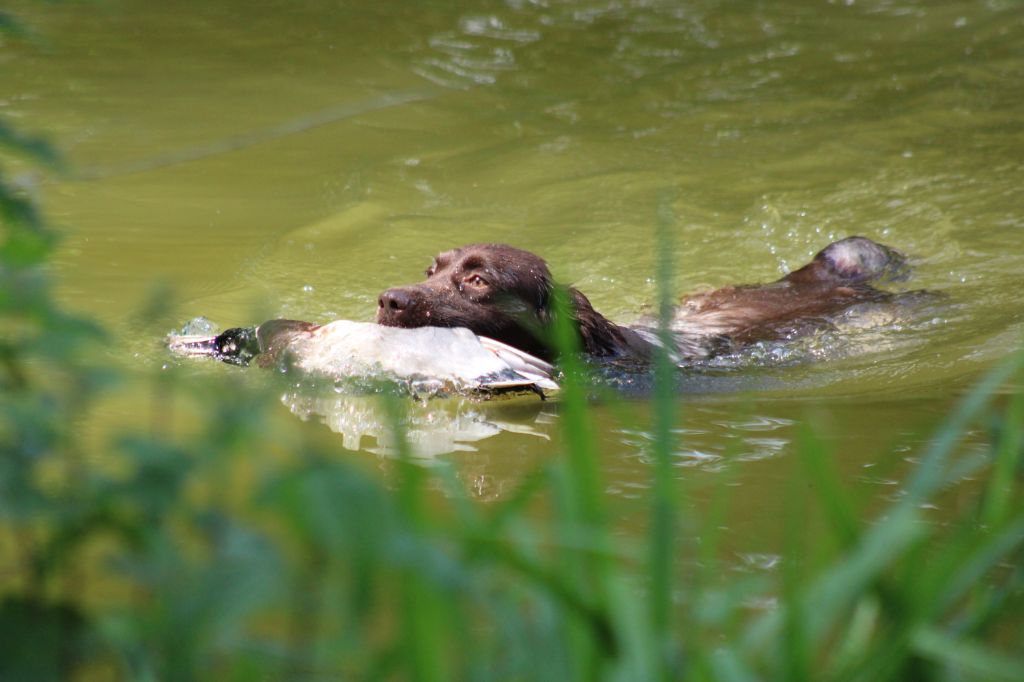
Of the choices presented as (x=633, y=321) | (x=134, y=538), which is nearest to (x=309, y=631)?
(x=134, y=538)

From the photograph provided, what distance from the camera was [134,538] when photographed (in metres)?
1.15

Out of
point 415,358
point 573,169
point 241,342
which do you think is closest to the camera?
point 415,358

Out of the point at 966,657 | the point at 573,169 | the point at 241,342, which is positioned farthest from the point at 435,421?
the point at 573,169

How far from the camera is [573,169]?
29.9 feet

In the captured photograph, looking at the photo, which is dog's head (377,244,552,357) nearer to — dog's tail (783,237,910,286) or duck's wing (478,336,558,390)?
duck's wing (478,336,558,390)

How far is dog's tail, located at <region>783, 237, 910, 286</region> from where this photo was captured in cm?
733

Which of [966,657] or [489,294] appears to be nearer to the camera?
[966,657]

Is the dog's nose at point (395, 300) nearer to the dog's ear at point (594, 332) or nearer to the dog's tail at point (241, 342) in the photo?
the dog's tail at point (241, 342)

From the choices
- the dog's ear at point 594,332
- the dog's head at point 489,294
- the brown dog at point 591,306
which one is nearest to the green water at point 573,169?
the brown dog at point 591,306

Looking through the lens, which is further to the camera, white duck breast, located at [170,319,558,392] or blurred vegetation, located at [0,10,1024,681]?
white duck breast, located at [170,319,558,392]

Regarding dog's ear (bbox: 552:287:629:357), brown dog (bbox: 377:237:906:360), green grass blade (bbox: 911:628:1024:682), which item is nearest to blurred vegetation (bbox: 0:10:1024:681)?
green grass blade (bbox: 911:628:1024:682)

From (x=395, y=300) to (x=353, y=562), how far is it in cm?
431

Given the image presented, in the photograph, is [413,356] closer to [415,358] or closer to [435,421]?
[415,358]

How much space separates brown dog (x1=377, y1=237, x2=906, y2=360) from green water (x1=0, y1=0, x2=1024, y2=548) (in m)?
0.42
